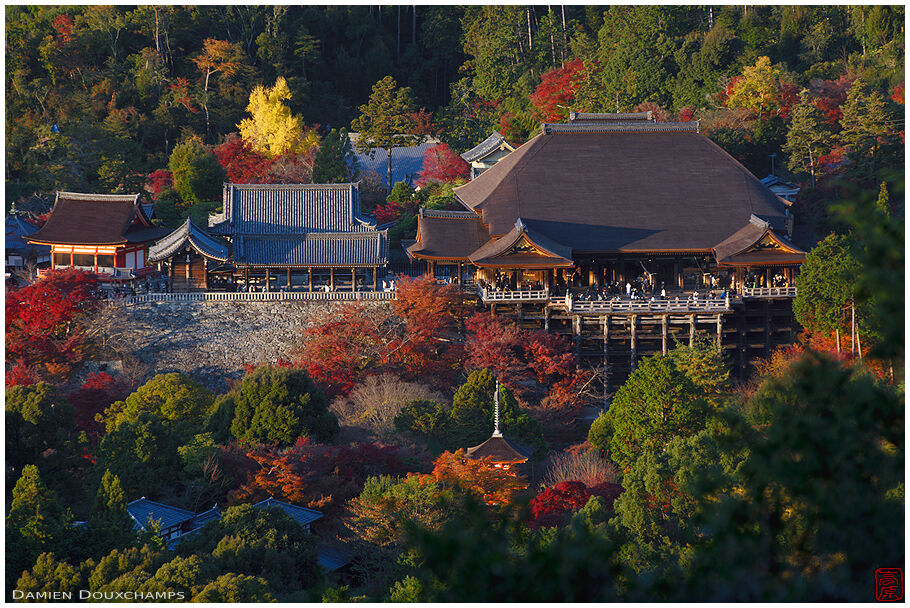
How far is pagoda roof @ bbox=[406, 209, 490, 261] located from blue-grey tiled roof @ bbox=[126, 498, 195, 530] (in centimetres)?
1372

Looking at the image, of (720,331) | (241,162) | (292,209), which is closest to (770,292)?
(720,331)

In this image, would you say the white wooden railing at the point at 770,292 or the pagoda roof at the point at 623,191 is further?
the pagoda roof at the point at 623,191

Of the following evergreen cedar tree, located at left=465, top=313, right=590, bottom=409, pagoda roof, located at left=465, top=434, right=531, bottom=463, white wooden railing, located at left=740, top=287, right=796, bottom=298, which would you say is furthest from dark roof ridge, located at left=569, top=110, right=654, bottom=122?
pagoda roof, located at left=465, top=434, right=531, bottom=463

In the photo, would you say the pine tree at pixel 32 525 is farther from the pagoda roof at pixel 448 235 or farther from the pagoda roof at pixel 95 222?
the pagoda roof at pixel 95 222

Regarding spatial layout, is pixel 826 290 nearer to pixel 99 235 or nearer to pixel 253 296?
pixel 253 296

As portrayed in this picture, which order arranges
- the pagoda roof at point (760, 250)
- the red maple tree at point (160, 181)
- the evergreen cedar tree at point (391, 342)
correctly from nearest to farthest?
the evergreen cedar tree at point (391, 342)
the pagoda roof at point (760, 250)
the red maple tree at point (160, 181)

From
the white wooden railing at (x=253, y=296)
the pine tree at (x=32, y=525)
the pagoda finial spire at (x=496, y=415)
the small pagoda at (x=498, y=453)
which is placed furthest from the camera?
the white wooden railing at (x=253, y=296)

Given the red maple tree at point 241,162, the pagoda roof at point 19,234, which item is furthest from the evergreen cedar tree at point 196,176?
the pagoda roof at point 19,234

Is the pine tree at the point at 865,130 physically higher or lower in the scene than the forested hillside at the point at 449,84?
lower

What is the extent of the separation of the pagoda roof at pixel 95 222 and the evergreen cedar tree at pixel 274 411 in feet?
36.9

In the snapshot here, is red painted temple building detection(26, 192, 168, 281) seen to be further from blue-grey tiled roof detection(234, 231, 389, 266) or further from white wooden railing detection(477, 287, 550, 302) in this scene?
white wooden railing detection(477, 287, 550, 302)

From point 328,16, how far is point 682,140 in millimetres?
28457

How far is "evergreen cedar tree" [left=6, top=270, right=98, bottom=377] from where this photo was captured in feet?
96.3

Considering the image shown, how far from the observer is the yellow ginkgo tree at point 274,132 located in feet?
149
